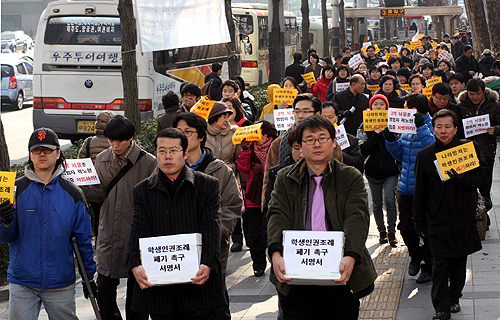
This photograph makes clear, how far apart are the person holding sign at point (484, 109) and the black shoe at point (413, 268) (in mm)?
1791

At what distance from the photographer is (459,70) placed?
16672mm

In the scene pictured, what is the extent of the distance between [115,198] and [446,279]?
2.70 metres

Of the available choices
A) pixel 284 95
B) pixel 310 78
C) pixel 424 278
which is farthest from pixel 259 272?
pixel 310 78

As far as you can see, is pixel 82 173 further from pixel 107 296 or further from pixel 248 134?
pixel 248 134

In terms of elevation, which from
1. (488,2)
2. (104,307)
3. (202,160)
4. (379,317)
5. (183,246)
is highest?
(488,2)

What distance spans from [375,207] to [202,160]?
3533mm

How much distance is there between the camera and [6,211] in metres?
4.14

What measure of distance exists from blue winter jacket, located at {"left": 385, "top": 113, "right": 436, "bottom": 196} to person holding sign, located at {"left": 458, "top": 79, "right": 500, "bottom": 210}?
1368mm

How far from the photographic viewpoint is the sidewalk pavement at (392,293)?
5523 millimetres

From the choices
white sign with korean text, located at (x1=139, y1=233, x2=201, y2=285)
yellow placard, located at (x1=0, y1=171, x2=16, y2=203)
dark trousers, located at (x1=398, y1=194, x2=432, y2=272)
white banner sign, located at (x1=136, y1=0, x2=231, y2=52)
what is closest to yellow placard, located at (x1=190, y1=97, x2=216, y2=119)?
dark trousers, located at (x1=398, y1=194, x2=432, y2=272)

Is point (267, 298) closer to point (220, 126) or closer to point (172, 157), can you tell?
point (220, 126)

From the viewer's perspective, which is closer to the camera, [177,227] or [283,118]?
[177,227]

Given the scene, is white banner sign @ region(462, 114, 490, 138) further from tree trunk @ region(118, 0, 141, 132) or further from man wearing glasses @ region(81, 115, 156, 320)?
tree trunk @ region(118, 0, 141, 132)

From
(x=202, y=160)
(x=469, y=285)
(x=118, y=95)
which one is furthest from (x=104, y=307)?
(x=118, y=95)
